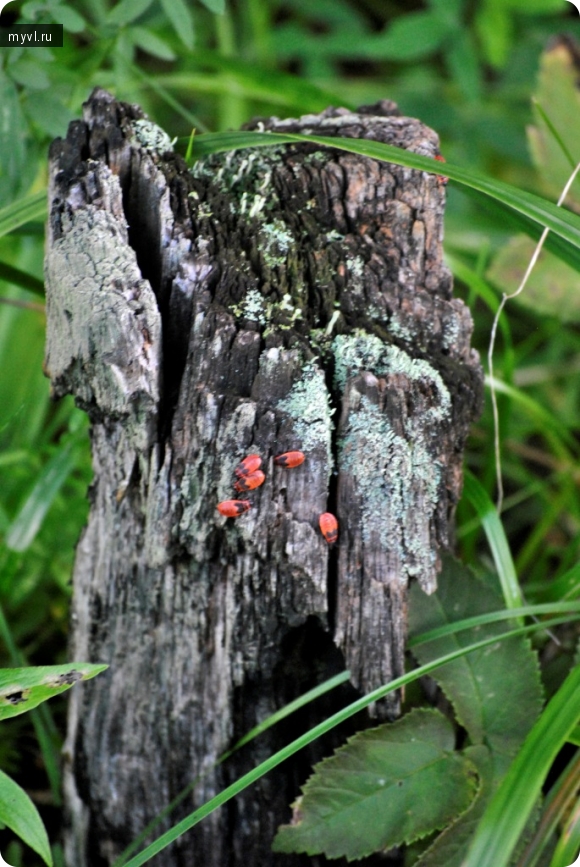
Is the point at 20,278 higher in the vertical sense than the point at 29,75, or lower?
lower

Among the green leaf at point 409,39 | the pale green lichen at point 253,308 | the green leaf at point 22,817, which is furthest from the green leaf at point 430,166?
the green leaf at point 409,39

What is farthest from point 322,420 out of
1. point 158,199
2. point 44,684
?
point 44,684

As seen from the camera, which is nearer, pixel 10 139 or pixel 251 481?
pixel 251 481

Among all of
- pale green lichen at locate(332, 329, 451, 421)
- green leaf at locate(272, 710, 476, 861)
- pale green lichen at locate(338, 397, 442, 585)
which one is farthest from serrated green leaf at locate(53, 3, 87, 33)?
green leaf at locate(272, 710, 476, 861)

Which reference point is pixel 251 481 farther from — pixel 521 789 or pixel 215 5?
pixel 215 5

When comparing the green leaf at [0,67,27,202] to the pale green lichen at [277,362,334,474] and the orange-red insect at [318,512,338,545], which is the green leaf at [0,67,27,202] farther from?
the orange-red insect at [318,512,338,545]

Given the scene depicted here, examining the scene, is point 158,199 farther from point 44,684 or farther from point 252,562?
point 44,684

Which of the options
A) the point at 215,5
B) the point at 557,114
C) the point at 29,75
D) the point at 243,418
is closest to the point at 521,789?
the point at 243,418
